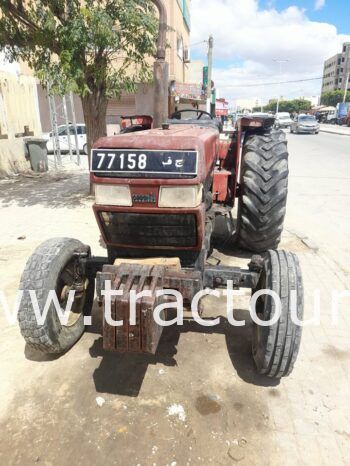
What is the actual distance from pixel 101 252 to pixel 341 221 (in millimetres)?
4147

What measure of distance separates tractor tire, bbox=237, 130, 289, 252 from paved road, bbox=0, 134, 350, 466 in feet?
2.51

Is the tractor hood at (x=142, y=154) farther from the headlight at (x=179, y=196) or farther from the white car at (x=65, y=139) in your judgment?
the white car at (x=65, y=139)

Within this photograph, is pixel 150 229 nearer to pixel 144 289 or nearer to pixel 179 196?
pixel 179 196

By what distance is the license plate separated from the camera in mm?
2379

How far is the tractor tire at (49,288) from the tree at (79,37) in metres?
3.55

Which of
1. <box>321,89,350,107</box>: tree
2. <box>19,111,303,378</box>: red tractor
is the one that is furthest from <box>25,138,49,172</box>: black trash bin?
<box>321,89,350,107</box>: tree

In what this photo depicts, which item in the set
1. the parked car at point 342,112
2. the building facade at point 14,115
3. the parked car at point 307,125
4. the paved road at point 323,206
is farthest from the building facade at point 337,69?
the building facade at point 14,115

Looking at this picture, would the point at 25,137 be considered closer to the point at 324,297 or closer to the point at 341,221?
the point at 341,221

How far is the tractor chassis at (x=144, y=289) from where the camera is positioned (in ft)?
7.28

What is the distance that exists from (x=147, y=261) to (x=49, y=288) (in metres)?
0.73

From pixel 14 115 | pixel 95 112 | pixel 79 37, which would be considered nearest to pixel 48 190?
pixel 95 112

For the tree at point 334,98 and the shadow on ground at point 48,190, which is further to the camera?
the tree at point 334,98

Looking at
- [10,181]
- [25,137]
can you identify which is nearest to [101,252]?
[10,181]

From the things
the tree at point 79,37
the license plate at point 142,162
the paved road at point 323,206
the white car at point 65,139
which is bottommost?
the paved road at point 323,206
